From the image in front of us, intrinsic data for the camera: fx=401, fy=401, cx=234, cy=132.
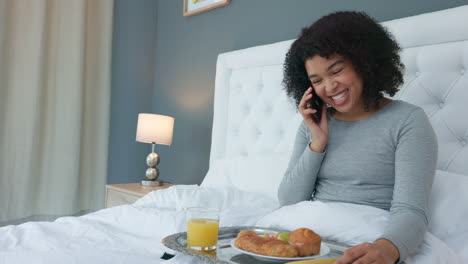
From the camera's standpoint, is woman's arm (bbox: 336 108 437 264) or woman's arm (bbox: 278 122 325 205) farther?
woman's arm (bbox: 278 122 325 205)

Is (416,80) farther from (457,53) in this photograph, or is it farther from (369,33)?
(369,33)

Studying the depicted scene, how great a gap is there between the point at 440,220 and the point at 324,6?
1.48 meters

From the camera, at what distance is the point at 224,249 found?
35.8 inches

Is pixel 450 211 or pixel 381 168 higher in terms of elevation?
pixel 381 168

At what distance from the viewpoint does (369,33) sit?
129 centimetres

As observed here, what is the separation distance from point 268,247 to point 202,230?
18 centimetres

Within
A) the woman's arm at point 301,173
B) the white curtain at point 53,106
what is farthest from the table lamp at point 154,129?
the woman's arm at point 301,173

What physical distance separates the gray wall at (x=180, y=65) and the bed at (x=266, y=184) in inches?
10.6

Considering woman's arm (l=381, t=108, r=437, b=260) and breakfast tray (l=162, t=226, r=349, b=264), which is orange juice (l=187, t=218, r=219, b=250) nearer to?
breakfast tray (l=162, t=226, r=349, b=264)

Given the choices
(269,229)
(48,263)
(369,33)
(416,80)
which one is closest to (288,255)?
(269,229)

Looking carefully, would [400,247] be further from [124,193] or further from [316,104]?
[124,193]

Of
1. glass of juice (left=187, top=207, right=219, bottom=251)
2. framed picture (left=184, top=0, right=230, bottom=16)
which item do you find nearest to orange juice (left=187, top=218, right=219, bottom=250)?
glass of juice (left=187, top=207, right=219, bottom=251)

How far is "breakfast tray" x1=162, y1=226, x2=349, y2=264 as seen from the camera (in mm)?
816

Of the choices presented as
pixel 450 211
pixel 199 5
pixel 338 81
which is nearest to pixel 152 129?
pixel 199 5
